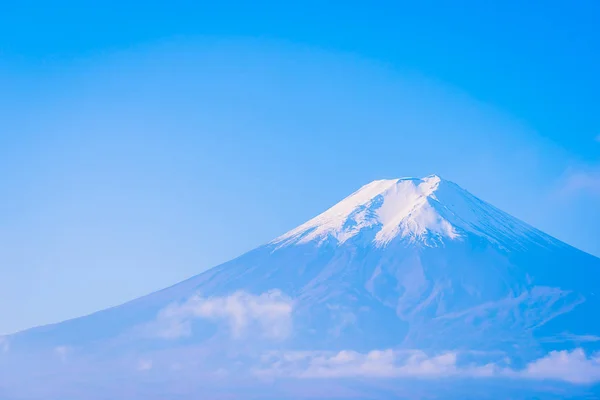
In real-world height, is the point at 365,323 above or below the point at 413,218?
below

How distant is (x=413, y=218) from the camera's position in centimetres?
11012

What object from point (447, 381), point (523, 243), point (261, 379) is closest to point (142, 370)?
point (261, 379)

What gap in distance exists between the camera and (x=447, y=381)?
3521 inches

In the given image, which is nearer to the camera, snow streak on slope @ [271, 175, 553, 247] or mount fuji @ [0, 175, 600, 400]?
mount fuji @ [0, 175, 600, 400]

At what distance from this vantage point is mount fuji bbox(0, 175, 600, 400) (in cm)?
9025

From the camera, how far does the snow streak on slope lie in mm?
108938

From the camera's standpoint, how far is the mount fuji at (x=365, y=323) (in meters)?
90.2

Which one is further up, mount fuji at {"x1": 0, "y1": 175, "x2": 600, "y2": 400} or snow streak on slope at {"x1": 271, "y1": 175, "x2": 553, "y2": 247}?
snow streak on slope at {"x1": 271, "y1": 175, "x2": 553, "y2": 247}

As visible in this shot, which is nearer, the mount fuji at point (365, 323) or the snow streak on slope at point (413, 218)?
the mount fuji at point (365, 323)

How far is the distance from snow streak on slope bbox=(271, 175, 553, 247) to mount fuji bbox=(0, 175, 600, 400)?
200 millimetres

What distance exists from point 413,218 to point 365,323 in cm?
1685

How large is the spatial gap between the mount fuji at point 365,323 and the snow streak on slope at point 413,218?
0.20 meters

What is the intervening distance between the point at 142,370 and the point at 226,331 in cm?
931

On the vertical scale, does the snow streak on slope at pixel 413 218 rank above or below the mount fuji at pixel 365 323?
above
